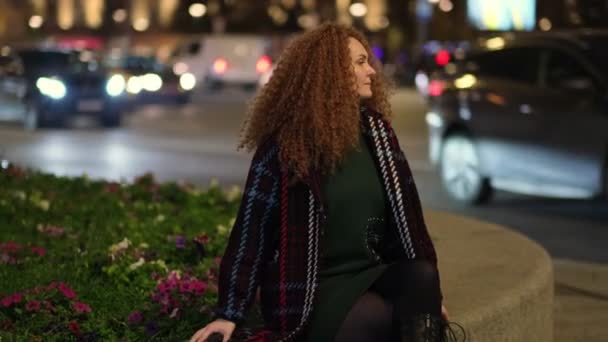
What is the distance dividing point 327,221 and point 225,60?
40502 millimetres

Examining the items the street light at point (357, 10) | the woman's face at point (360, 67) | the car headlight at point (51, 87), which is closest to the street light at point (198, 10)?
the street light at point (357, 10)

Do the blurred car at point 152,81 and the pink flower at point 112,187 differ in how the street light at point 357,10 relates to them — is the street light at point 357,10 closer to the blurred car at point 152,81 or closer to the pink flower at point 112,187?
the blurred car at point 152,81

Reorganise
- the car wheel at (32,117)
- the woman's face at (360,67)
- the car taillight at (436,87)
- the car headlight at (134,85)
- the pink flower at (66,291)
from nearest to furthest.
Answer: the woman's face at (360,67) < the pink flower at (66,291) < the car taillight at (436,87) < the car wheel at (32,117) < the car headlight at (134,85)

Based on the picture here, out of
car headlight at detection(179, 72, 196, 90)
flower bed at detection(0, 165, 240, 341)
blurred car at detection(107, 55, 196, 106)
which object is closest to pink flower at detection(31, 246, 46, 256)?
flower bed at detection(0, 165, 240, 341)

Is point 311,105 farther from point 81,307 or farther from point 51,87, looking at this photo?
point 51,87

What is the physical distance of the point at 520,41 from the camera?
1270 centimetres

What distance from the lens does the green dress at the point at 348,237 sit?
430 centimetres

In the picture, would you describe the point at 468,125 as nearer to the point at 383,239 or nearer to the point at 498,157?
the point at 498,157

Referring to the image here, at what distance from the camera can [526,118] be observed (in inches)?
475

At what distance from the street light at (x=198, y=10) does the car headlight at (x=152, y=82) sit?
6207cm

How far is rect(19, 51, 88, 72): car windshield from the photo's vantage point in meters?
23.8

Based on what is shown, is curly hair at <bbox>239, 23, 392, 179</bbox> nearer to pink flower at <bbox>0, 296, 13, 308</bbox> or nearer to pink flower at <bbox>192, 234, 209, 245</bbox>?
pink flower at <bbox>0, 296, 13, 308</bbox>

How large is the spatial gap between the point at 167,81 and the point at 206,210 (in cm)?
2291

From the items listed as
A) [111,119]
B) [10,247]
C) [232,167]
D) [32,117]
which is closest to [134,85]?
[111,119]
